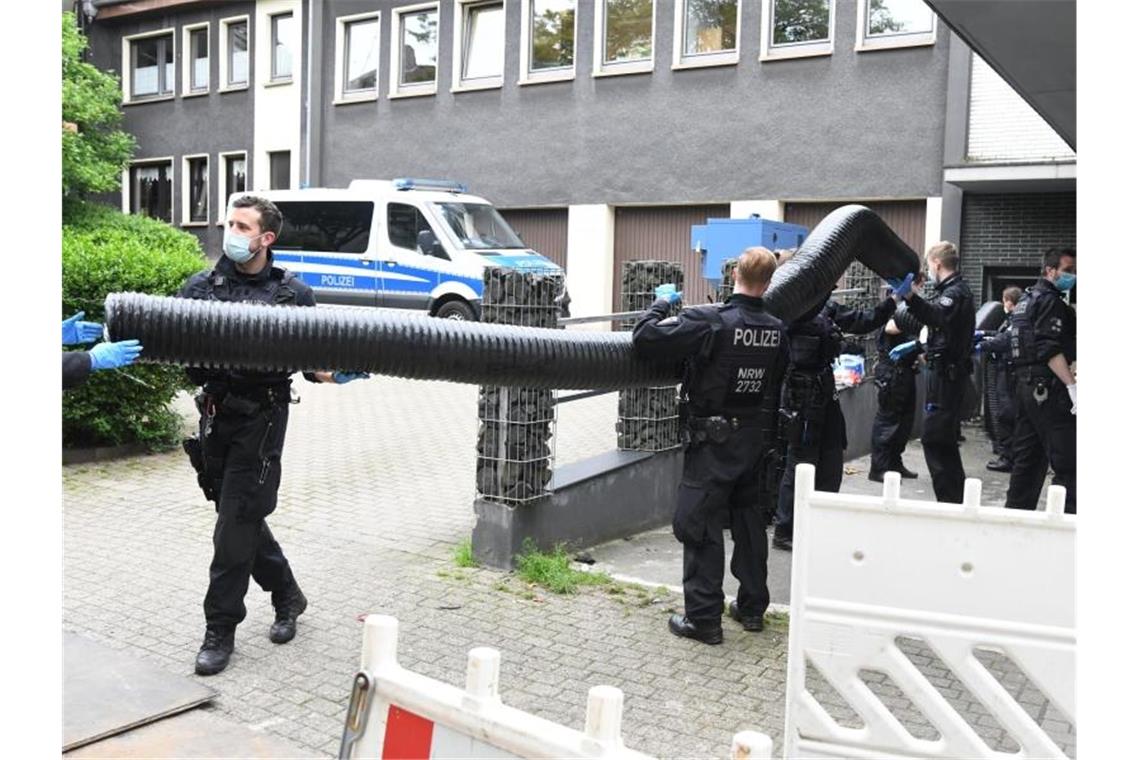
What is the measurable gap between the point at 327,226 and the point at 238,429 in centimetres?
1480

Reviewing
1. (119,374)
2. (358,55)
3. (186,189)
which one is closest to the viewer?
(119,374)

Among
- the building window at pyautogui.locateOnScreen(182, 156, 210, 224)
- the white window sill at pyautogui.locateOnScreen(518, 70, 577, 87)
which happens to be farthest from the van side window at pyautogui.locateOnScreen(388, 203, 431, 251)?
the building window at pyautogui.locateOnScreen(182, 156, 210, 224)

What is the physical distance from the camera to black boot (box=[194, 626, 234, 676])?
15.8ft

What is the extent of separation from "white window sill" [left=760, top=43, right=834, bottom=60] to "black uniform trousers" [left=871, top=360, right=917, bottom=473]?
35.9 feet

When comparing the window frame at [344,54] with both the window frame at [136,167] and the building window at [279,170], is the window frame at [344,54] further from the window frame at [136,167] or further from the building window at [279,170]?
the window frame at [136,167]

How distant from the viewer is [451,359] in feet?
15.4

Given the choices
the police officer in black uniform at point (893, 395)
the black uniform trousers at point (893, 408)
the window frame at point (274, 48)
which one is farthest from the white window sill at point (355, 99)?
the black uniform trousers at point (893, 408)

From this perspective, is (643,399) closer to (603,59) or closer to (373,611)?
(373,611)

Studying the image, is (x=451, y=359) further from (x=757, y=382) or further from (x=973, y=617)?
(x=973, y=617)

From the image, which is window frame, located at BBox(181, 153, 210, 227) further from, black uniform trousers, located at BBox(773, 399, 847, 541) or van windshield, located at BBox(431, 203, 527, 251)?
black uniform trousers, located at BBox(773, 399, 847, 541)

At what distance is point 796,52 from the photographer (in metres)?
19.7

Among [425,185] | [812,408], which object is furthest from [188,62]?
[812,408]

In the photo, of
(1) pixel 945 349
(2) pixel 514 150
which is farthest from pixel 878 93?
(1) pixel 945 349
